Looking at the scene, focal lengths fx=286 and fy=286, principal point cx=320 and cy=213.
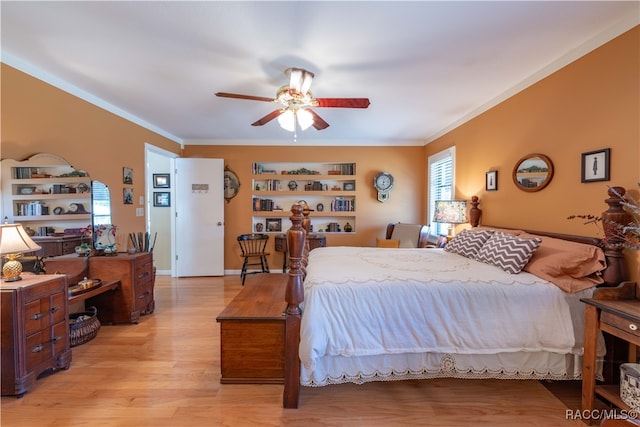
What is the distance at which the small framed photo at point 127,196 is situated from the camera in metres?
3.45

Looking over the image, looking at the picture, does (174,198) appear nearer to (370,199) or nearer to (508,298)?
(370,199)

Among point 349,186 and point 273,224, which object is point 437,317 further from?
point 273,224

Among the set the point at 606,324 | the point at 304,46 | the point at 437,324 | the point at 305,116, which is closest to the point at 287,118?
the point at 305,116

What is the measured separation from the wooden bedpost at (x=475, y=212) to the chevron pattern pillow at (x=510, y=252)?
38.9 inches

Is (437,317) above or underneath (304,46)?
underneath

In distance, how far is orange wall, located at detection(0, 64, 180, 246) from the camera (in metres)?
2.20

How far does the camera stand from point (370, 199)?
503 centimetres

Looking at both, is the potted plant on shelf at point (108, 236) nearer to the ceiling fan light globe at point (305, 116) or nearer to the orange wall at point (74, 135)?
the orange wall at point (74, 135)

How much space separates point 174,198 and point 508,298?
466 centimetres

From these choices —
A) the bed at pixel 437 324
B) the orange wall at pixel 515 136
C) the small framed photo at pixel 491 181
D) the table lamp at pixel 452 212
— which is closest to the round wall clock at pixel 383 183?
the orange wall at pixel 515 136

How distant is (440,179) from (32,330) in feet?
15.6

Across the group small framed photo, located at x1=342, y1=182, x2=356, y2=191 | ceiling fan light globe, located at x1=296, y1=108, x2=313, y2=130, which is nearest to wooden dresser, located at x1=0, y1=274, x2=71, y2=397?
ceiling fan light globe, located at x1=296, y1=108, x2=313, y2=130

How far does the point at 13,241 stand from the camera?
183 centimetres

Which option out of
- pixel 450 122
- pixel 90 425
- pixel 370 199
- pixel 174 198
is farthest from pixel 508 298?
pixel 174 198
